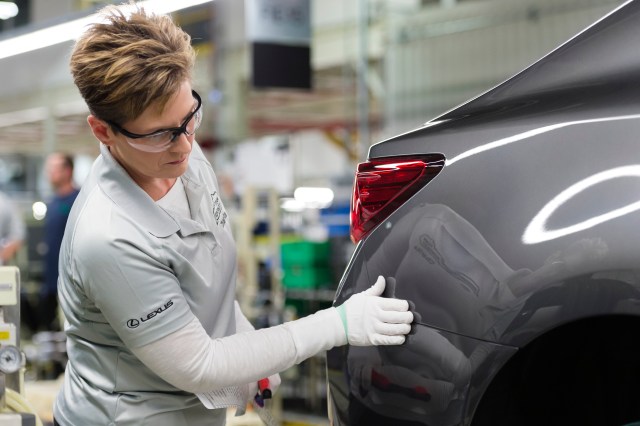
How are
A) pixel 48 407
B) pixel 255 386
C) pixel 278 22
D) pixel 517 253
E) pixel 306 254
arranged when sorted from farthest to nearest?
pixel 278 22 < pixel 306 254 < pixel 48 407 < pixel 255 386 < pixel 517 253

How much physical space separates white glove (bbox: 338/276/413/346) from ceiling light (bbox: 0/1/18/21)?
9.01m

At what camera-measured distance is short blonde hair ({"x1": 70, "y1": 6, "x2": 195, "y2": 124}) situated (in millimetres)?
1406

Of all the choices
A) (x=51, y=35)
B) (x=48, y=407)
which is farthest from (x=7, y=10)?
(x=48, y=407)

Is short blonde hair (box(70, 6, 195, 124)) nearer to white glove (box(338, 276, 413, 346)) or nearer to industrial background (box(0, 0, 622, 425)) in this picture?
white glove (box(338, 276, 413, 346))

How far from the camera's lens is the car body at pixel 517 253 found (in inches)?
49.4

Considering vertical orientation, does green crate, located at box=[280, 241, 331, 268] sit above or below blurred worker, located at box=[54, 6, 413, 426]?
below

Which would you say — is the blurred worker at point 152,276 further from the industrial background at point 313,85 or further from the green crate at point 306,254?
the green crate at point 306,254

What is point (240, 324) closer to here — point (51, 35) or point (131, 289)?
point (131, 289)

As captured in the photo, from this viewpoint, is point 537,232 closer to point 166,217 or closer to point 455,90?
point 166,217

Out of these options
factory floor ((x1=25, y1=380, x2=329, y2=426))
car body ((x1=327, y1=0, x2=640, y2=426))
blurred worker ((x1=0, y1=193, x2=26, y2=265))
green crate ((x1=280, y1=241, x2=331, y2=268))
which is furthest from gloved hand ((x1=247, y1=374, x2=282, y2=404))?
blurred worker ((x1=0, y1=193, x2=26, y2=265))

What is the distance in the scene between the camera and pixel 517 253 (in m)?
1.31

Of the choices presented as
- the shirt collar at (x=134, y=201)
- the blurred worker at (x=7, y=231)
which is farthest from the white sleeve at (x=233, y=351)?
the blurred worker at (x=7, y=231)

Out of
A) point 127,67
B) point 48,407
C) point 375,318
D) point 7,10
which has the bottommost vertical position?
point 48,407

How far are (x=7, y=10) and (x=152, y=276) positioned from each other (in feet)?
30.1
